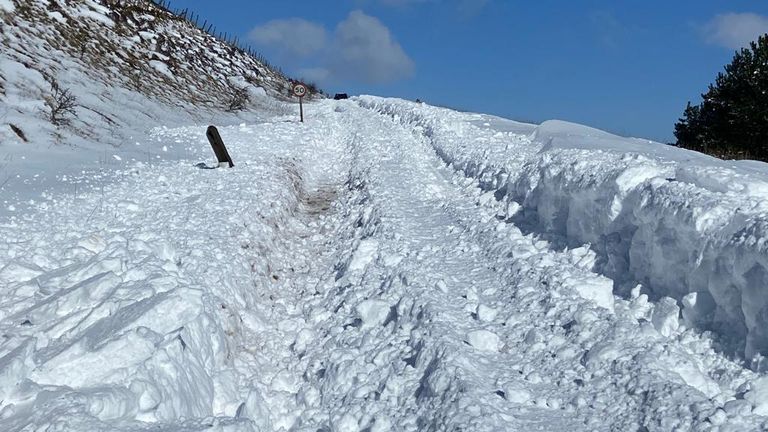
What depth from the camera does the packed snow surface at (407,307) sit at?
5340 millimetres

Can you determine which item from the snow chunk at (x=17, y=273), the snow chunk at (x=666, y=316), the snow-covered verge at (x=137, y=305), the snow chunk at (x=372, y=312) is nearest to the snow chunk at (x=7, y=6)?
the snow-covered verge at (x=137, y=305)

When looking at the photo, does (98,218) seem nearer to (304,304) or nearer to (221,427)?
(304,304)

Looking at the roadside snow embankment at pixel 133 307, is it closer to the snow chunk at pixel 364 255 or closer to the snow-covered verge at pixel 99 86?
the snow chunk at pixel 364 255

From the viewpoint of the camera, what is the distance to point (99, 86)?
22375 millimetres

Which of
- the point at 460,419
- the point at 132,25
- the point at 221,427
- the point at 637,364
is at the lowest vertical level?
the point at 221,427

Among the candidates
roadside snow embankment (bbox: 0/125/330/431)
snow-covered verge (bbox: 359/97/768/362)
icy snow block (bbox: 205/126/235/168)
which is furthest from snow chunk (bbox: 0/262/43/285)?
icy snow block (bbox: 205/126/235/168)

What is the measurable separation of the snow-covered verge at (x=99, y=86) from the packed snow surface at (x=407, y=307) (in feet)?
9.45

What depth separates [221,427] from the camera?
201 inches

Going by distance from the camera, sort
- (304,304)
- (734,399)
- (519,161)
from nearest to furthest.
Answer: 1. (734,399)
2. (304,304)
3. (519,161)

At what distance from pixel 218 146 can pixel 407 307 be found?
9.49 metres

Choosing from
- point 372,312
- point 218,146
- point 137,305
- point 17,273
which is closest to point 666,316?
point 372,312

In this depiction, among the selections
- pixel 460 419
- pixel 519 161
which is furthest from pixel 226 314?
pixel 519 161

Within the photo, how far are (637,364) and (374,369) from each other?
8.71 ft

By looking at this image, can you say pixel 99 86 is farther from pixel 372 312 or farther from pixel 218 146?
pixel 372 312
